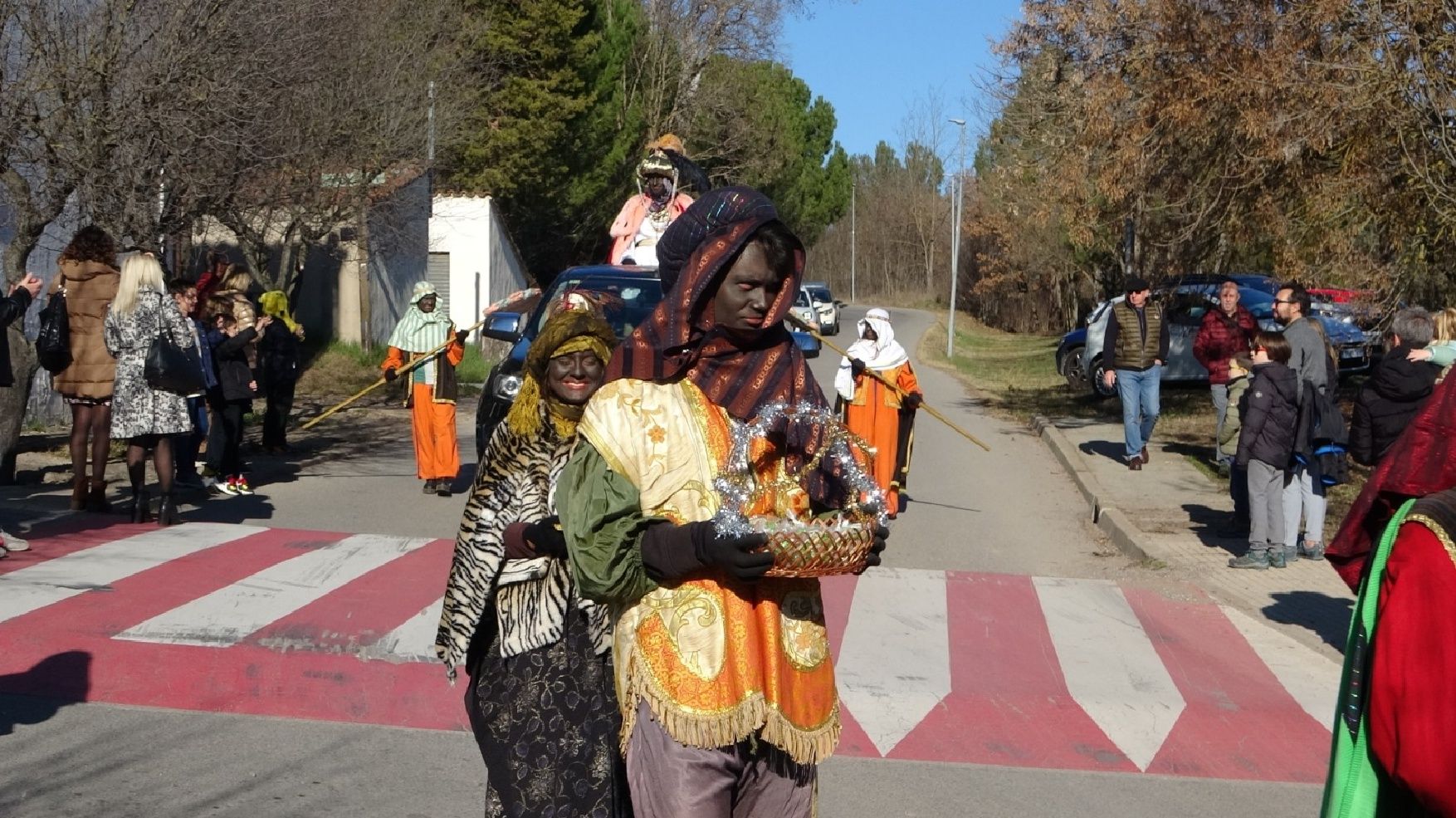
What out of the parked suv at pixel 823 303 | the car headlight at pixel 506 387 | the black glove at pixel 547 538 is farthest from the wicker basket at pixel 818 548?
the parked suv at pixel 823 303

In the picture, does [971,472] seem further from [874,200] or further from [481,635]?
[874,200]

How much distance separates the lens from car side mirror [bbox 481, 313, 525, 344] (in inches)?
416

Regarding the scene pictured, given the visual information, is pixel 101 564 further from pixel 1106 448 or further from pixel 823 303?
pixel 823 303

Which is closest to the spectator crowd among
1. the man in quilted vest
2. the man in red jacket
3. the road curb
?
the road curb

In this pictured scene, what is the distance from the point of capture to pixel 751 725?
9.76 feet

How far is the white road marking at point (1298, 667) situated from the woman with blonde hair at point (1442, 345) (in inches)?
76.9

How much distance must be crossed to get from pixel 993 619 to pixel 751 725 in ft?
18.6

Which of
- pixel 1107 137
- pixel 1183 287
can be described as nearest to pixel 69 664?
pixel 1107 137

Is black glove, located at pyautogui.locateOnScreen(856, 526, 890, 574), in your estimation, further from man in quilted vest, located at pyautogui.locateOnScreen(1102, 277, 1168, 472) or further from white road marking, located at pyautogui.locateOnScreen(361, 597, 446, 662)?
man in quilted vest, located at pyautogui.locateOnScreen(1102, 277, 1168, 472)

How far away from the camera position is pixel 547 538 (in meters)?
3.58

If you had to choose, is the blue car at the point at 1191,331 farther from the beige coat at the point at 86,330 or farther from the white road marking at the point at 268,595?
the beige coat at the point at 86,330

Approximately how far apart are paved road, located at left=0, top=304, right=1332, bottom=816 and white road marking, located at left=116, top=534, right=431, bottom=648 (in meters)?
0.02

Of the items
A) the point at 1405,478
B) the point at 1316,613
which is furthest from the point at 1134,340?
the point at 1405,478

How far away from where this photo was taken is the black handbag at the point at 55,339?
9.84 metres
